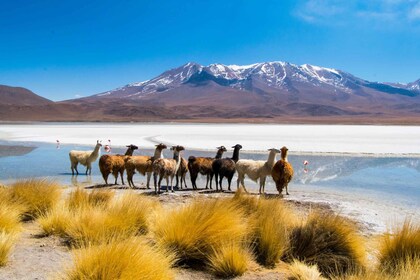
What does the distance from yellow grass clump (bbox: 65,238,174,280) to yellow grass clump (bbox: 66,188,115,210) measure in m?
2.95

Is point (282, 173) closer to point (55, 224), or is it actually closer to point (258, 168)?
point (258, 168)

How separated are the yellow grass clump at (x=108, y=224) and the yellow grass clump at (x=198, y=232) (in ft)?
1.77

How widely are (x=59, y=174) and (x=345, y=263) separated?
11.5m

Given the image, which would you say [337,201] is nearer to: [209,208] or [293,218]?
[293,218]

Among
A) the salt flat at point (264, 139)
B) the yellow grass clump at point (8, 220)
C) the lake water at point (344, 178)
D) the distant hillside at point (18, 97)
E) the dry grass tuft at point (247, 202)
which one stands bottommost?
the lake water at point (344, 178)

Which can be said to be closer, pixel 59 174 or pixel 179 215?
pixel 179 215

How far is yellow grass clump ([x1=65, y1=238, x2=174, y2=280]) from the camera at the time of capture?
4.07m

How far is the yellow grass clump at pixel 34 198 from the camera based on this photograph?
7.41m

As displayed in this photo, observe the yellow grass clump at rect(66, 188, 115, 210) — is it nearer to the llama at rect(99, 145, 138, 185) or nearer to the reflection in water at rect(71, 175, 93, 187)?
the llama at rect(99, 145, 138, 185)

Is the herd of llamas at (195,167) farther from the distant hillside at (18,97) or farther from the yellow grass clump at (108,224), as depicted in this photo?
the distant hillside at (18,97)

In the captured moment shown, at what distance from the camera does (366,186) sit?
41.0 ft

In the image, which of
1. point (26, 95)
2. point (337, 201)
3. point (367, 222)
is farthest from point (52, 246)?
point (26, 95)

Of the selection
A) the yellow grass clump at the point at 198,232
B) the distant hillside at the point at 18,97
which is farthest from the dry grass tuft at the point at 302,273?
the distant hillside at the point at 18,97

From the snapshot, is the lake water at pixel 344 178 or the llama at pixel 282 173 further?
the llama at pixel 282 173
